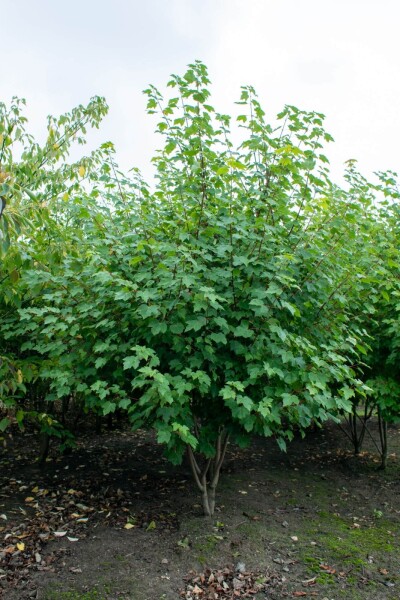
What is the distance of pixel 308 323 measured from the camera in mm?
3848

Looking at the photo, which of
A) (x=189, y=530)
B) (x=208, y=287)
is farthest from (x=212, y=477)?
(x=208, y=287)

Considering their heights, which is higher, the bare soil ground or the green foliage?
the green foliage

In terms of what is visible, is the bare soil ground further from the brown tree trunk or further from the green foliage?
the green foliage

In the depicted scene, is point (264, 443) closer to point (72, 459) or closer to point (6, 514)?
point (72, 459)

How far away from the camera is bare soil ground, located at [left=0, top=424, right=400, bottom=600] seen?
322cm

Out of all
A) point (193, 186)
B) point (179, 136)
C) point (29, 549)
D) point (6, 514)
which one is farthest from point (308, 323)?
point (6, 514)

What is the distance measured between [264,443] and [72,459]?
2.60 m

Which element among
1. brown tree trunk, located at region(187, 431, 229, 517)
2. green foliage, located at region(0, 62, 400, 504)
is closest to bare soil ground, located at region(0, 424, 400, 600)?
brown tree trunk, located at region(187, 431, 229, 517)

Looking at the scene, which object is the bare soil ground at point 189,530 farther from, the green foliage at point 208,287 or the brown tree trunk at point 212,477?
the green foliage at point 208,287

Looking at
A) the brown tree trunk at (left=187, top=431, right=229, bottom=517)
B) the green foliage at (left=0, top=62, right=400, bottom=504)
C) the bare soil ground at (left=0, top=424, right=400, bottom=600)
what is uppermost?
the green foliage at (left=0, top=62, right=400, bottom=504)

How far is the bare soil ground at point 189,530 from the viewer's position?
3219 mm

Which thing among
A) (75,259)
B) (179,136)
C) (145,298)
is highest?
(179,136)

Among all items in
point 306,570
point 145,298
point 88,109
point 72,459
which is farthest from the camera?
point 72,459

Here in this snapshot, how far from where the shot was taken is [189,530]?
3.85 metres
